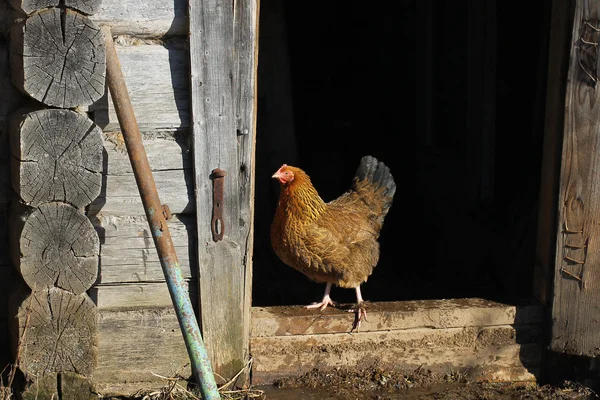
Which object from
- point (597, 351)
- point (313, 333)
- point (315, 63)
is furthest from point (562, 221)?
point (315, 63)

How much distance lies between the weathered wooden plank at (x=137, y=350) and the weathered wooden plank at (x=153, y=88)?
93 cm

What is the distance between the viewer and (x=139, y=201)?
11.4 ft

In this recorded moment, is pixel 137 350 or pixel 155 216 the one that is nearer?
pixel 155 216

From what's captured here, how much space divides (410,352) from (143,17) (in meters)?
2.22

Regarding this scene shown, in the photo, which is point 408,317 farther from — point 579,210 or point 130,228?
point 130,228

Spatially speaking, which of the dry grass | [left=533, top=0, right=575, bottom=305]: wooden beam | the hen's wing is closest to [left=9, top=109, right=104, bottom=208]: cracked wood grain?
the dry grass

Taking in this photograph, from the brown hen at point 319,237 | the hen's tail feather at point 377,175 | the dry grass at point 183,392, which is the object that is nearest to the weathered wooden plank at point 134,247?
the dry grass at point 183,392

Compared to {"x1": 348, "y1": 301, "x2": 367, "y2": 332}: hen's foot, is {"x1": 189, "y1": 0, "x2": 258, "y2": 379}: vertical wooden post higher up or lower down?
higher up

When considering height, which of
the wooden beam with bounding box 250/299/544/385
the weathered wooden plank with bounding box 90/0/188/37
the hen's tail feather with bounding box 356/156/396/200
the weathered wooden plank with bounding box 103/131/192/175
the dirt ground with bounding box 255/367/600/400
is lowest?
the dirt ground with bounding box 255/367/600/400

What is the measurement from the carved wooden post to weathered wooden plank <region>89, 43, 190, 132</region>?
21cm

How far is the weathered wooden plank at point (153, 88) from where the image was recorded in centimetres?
333

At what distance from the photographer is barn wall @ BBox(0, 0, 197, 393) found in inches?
130

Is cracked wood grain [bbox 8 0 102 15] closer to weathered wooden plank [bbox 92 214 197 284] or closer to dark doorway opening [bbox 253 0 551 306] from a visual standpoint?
weathered wooden plank [bbox 92 214 197 284]

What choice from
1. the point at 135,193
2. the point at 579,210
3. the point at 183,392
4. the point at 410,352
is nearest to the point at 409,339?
the point at 410,352
